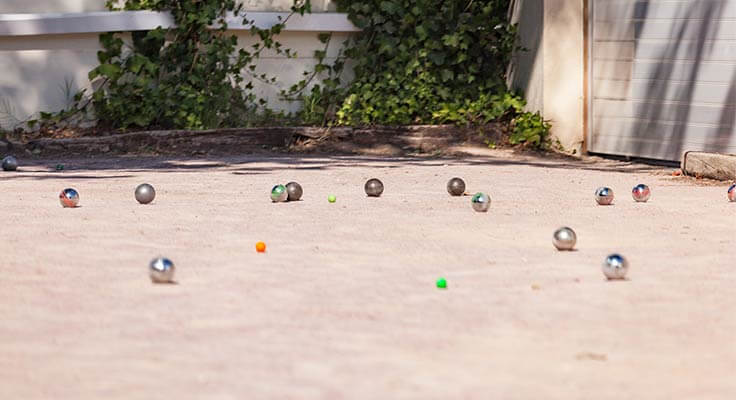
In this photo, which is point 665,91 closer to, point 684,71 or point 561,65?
point 684,71

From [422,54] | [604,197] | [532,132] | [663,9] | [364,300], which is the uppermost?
[663,9]

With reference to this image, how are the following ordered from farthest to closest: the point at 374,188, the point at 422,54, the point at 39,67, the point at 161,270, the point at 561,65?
1. the point at 422,54
2. the point at 561,65
3. the point at 39,67
4. the point at 374,188
5. the point at 161,270

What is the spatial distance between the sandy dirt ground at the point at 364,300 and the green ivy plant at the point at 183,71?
444cm

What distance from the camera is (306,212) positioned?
23.4ft

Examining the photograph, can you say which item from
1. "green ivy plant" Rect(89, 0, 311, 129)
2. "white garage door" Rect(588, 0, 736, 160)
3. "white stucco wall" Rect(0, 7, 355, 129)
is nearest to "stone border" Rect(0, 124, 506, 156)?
"green ivy plant" Rect(89, 0, 311, 129)

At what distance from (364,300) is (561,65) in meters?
8.53

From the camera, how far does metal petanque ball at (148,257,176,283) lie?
15.7ft

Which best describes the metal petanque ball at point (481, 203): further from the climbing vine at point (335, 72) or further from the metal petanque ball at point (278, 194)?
the climbing vine at point (335, 72)

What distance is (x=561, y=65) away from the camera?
12.6 m

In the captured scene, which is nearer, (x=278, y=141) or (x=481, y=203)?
(x=481, y=203)

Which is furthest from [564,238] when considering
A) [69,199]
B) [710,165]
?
[710,165]

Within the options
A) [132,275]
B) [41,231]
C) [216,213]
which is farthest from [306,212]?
[132,275]

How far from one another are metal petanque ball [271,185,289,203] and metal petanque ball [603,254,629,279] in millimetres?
3063

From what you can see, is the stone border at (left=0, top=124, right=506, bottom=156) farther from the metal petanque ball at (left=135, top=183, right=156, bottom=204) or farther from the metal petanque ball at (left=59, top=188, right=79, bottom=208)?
the metal petanque ball at (left=59, top=188, right=79, bottom=208)
